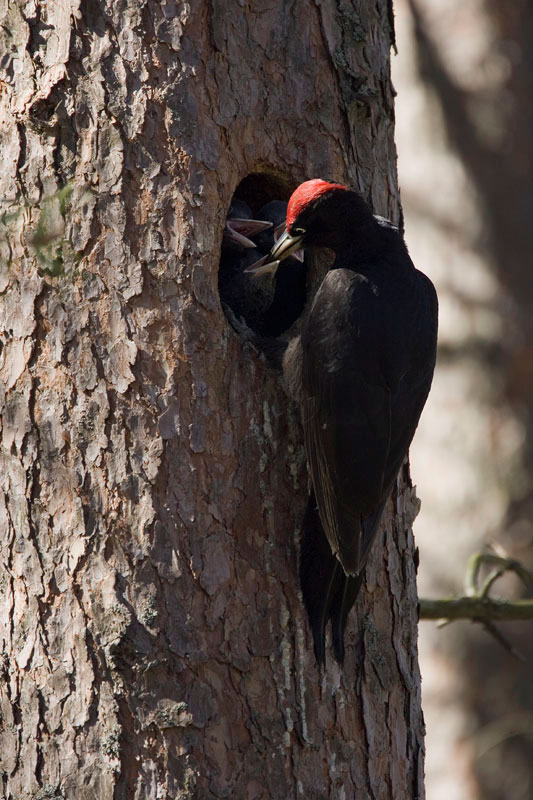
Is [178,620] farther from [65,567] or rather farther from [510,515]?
[510,515]

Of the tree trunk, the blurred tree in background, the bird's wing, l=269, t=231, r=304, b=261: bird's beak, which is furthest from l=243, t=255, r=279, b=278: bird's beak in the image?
the blurred tree in background

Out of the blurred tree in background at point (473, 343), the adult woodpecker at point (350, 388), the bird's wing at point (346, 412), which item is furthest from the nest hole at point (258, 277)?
the blurred tree in background at point (473, 343)

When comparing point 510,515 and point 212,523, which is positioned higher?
point 510,515

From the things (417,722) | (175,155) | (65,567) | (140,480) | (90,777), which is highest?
(175,155)

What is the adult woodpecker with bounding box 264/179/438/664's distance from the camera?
8.82ft

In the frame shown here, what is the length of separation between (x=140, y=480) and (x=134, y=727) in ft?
1.94

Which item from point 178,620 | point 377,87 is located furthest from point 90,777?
point 377,87

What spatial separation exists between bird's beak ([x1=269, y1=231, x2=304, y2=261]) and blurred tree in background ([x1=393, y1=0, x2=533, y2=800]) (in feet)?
8.55

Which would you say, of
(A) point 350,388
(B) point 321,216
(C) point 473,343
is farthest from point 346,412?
(C) point 473,343

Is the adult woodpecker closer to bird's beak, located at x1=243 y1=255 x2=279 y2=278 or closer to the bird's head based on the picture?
the bird's head

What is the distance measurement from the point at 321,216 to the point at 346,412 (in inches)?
23.7

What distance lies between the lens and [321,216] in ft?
9.66

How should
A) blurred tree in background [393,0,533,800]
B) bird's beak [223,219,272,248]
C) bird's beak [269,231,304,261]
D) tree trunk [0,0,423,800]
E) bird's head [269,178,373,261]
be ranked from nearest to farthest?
tree trunk [0,0,423,800] → bird's head [269,178,373,261] → bird's beak [269,231,304,261] → bird's beak [223,219,272,248] → blurred tree in background [393,0,533,800]

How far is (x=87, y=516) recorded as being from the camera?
246 cm
